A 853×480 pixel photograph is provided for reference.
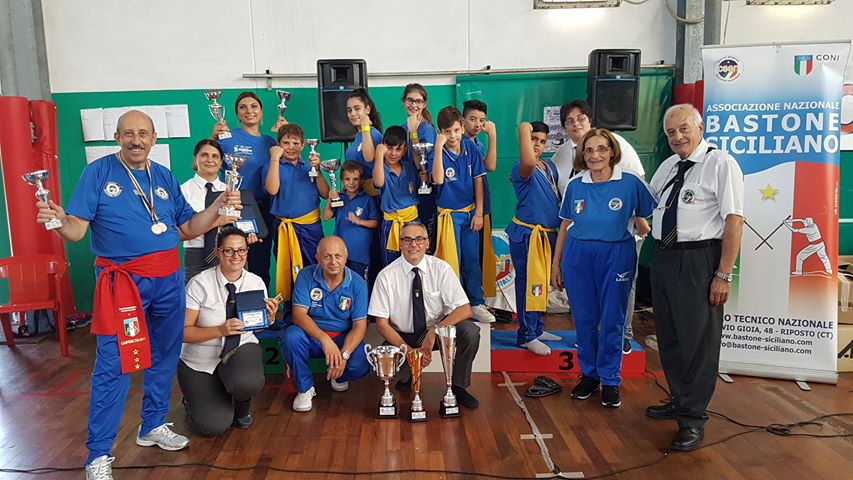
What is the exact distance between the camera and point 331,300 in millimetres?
3469

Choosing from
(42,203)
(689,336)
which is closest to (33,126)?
(42,203)

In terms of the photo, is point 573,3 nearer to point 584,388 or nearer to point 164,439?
point 584,388

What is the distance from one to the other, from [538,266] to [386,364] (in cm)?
121

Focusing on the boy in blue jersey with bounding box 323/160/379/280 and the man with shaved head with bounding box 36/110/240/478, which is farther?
the boy in blue jersey with bounding box 323/160/379/280

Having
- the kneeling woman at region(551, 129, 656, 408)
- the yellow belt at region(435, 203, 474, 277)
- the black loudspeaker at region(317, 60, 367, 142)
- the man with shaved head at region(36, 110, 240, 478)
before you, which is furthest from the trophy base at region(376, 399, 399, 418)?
the black loudspeaker at region(317, 60, 367, 142)

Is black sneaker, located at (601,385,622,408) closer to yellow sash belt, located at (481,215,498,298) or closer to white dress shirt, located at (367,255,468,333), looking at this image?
white dress shirt, located at (367,255,468,333)

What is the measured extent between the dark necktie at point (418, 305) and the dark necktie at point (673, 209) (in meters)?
1.33

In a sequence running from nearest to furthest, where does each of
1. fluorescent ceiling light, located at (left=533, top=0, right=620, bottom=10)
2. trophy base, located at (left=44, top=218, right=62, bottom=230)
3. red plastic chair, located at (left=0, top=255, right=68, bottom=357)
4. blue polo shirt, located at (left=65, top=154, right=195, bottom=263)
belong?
trophy base, located at (left=44, top=218, right=62, bottom=230)
blue polo shirt, located at (left=65, top=154, right=195, bottom=263)
red plastic chair, located at (left=0, top=255, right=68, bottom=357)
fluorescent ceiling light, located at (left=533, top=0, right=620, bottom=10)

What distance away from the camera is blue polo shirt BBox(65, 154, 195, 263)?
252cm

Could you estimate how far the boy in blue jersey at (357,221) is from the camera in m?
3.95

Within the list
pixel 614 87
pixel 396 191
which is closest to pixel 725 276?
pixel 396 191

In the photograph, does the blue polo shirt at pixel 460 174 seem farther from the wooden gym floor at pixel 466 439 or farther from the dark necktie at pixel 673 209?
the dark necktie at pixel 673 209

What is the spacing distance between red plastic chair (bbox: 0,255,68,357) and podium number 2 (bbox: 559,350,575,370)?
381 centimetres

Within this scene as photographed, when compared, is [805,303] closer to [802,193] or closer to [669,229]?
[802,193]
